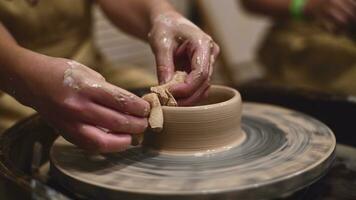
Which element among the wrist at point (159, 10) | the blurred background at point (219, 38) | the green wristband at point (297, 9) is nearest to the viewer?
the wrist at point (159, 10)

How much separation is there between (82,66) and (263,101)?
2.19 feet

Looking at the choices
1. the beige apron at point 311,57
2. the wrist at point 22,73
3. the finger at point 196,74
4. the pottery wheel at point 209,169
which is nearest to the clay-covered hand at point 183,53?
the finger at point 196,74

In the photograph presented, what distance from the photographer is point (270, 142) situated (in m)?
1.08

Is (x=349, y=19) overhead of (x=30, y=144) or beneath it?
overhead

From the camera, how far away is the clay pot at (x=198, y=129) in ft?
3.31

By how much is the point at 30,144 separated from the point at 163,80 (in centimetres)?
35

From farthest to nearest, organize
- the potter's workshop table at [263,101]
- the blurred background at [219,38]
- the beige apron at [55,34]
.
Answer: the blurred background at [219,38], the beige apron at [55,34], the potter's workshop table at [263,101]

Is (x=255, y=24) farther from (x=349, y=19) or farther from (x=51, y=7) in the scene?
(x=51, y=7)

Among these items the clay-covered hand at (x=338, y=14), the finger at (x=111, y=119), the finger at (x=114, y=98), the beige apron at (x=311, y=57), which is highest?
the finger at (x=114, y=98)

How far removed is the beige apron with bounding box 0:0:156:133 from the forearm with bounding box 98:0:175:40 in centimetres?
8

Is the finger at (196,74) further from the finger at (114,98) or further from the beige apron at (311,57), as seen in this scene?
the beige apron at (311,57)

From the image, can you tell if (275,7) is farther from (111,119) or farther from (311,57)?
(111,119)

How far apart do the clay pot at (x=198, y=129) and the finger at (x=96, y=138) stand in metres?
0.12

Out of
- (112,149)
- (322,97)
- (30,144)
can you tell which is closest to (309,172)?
(112,149)
